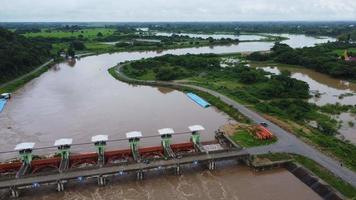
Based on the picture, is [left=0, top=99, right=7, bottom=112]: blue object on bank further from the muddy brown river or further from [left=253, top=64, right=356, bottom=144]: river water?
[left=253, top=64, right=356, bottom=144]: river water

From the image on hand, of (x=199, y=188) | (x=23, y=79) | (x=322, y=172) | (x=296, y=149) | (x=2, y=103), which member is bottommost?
(x=199, y=188)

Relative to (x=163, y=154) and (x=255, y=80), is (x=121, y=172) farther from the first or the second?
(x=255, y=80)

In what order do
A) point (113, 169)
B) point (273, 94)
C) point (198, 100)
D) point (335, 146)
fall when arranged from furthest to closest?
point (273, 94) < point (198, 100) < point (335, 146) < point (113, 169)

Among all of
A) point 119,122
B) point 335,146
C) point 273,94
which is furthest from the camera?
point 273,94

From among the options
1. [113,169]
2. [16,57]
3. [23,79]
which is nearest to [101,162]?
[113,169]

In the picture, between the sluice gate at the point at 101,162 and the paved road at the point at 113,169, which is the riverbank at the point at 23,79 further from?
the paved road at the point at 113,169

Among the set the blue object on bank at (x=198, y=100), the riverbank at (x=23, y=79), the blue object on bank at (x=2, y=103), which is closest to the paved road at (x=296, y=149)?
the blue object on bank at (x=198, y=100)

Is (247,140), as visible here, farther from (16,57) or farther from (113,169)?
(16,57)

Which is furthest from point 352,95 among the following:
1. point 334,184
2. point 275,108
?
point 334,184
